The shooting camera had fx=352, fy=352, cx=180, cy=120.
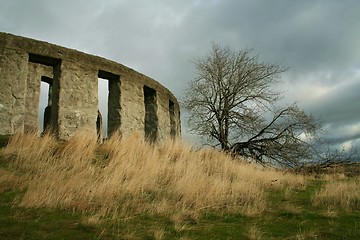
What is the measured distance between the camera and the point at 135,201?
577cm

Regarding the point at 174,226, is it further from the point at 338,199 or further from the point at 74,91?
the point at 74,91

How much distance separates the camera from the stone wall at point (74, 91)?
10414 millimetres

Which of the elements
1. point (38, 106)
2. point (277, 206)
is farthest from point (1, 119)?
point (277, 206)

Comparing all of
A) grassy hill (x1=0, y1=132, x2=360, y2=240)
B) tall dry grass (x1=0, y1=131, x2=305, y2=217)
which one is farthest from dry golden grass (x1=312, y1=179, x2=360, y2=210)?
tall dry grass (x1=0, y1=131, x2=305, y2=217)

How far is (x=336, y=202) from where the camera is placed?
6.43m

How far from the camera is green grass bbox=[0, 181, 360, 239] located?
167 inches

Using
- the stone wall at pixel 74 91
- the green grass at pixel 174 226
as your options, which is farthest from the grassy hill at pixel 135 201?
the stone wall at pixel 74 91

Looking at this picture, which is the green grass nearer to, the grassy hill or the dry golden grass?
the grassy hill

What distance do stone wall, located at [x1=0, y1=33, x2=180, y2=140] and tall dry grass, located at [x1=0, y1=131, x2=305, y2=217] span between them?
206 centimetres

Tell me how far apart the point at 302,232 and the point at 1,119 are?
881 cm

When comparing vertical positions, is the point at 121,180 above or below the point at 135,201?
above

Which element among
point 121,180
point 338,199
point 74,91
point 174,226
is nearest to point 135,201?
point 121,180

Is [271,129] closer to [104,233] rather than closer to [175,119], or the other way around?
[175,119]

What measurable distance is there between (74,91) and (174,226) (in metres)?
7.74
